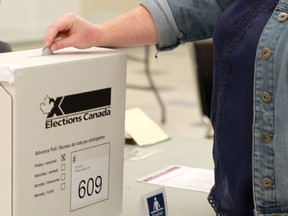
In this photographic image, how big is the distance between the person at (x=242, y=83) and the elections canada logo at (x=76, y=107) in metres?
0.12

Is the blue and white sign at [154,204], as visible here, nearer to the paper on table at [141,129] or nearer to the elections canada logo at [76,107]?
the elections canada logo at [76,107]

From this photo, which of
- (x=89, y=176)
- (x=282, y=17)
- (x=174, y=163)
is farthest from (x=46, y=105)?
(x=174, y=163)

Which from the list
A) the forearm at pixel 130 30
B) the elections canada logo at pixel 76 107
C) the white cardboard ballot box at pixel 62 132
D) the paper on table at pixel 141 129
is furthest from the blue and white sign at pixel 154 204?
the paper on table at pixel 141 129

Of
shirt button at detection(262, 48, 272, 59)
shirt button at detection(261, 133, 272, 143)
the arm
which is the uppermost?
the arm

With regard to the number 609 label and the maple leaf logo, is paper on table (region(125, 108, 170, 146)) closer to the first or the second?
the number 609 label

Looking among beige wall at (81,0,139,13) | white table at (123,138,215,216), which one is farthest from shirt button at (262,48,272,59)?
beige wall at (81,0,139,13)

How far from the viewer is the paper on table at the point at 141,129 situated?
6.23 ft

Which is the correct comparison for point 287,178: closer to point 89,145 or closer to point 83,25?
point 89,145

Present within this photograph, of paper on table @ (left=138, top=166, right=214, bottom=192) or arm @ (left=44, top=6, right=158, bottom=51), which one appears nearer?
arm @ (left=44, top=6, right=158, bottom=51)

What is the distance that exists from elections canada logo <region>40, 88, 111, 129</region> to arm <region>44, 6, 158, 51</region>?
4.7 inches

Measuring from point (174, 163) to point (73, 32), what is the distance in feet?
1.93

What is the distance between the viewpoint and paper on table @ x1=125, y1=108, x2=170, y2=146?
6.23ft

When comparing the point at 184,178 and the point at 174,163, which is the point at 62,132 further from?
the point at 174,163

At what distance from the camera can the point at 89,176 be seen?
1.19 metres
